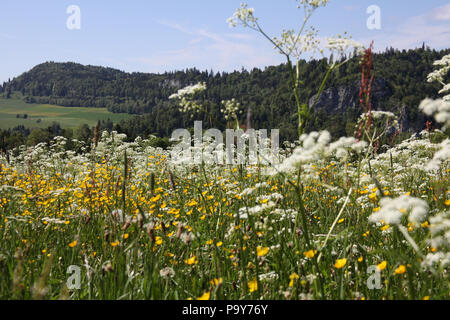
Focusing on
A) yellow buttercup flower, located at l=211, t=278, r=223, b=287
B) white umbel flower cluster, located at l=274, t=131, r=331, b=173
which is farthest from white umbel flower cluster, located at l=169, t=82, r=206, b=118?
yellow buttercup flower, located at l=211, t=278, r=223, b=287

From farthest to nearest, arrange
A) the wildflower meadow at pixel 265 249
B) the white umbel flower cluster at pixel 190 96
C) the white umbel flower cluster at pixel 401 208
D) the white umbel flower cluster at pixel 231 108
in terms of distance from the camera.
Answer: the white umbel flower cluster at pixel 231 108 → the white umbel flower cluster at pixel 190 96 → the wildflower meadow at pixel 265 249 → the white umbel flower cluster at pixel 401 208

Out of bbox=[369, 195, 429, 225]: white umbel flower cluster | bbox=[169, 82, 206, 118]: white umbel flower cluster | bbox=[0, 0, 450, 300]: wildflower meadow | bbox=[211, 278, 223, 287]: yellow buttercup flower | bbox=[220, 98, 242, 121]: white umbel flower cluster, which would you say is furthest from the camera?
bbox=[220, 98, 242, 121]: white umbel flower cluster

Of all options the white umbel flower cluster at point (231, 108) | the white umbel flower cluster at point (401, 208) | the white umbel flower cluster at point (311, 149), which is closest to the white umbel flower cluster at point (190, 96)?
the white umbel flower cluster at point (231, 108)

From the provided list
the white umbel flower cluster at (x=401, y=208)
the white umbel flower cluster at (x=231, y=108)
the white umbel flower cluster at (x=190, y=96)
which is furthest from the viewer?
the white umbel flower cluster at (x=231, y=108)

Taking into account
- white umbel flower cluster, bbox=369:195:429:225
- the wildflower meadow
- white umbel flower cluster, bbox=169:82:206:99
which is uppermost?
white umbel flower cluster, bbox=169:82:206:99

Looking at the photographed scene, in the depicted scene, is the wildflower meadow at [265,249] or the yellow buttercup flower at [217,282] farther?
the wildflower meadow at [265,249]

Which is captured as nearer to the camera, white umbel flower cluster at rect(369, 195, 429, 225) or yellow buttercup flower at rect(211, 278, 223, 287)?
white umbel flower cluster at rect(369, 195, 429, 225)

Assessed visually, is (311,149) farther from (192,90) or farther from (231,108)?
(192,90)

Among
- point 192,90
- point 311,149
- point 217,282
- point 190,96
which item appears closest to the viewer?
point 311,149

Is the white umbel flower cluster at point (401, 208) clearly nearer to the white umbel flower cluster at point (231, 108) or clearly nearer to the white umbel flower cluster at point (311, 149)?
the white umbel flower cluster at point (311, 149)

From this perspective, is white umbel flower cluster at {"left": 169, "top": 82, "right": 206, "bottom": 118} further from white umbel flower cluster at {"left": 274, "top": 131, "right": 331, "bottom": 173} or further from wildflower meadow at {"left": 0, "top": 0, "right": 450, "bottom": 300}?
white umbel flower cluster at {"left": 274, "top": 131, "right": 331, "bottom": 173}

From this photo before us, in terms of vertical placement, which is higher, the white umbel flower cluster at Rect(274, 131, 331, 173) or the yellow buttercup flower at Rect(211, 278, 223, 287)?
the white umbel flower cluster at Rect(274, 131, 331, 173)

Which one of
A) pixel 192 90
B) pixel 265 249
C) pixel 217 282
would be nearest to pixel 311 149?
pixel 265 249
